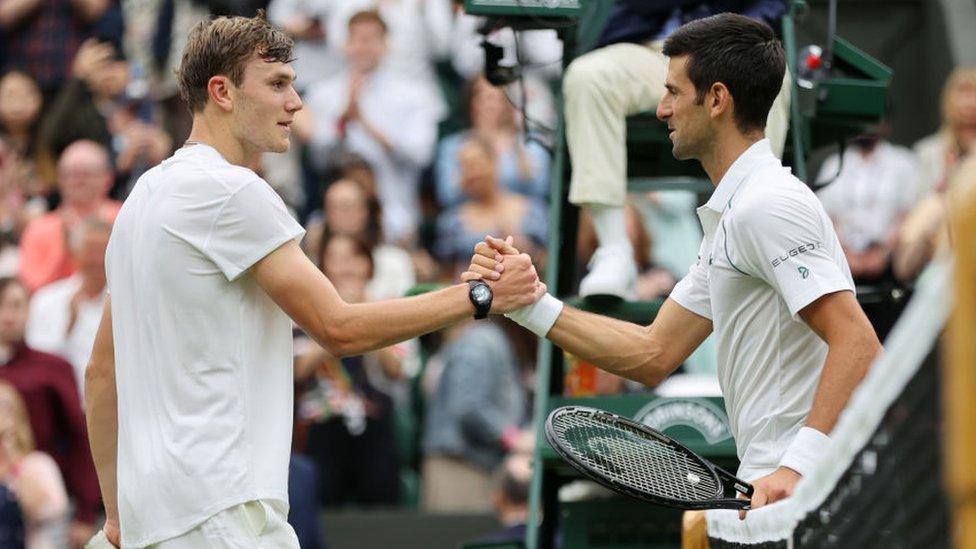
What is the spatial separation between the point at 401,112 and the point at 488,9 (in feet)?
15.9

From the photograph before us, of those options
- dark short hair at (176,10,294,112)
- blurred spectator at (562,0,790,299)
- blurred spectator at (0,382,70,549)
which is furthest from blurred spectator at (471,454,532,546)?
dark short hair at (176,10,294,112)

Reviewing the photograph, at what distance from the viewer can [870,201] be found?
34.6ft

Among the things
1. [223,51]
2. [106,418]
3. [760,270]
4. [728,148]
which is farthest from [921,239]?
[106,418]

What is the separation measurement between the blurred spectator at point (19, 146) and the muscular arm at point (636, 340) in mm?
6428

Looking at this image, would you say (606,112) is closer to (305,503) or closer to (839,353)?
(839,353)

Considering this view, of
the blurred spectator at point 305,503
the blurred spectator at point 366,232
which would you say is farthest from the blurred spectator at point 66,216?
the blurred spectator at point 305,503

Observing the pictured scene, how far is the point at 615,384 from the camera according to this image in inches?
300

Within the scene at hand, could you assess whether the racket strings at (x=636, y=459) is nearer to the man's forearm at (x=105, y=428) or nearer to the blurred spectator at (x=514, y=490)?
the man's forearm at (x=105, y=428)

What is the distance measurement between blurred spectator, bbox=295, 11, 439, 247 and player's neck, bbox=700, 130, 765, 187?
20.9 feet

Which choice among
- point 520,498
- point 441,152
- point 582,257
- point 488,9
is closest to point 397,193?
point 441,152

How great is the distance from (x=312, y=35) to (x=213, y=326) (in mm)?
7610

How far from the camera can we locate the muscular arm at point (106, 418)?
469 cm

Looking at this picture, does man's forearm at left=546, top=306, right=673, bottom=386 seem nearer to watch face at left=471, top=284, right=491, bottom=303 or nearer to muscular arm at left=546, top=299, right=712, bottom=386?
muscular arm at left=546, top=299, right=712, bottom=386

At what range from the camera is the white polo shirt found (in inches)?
172
